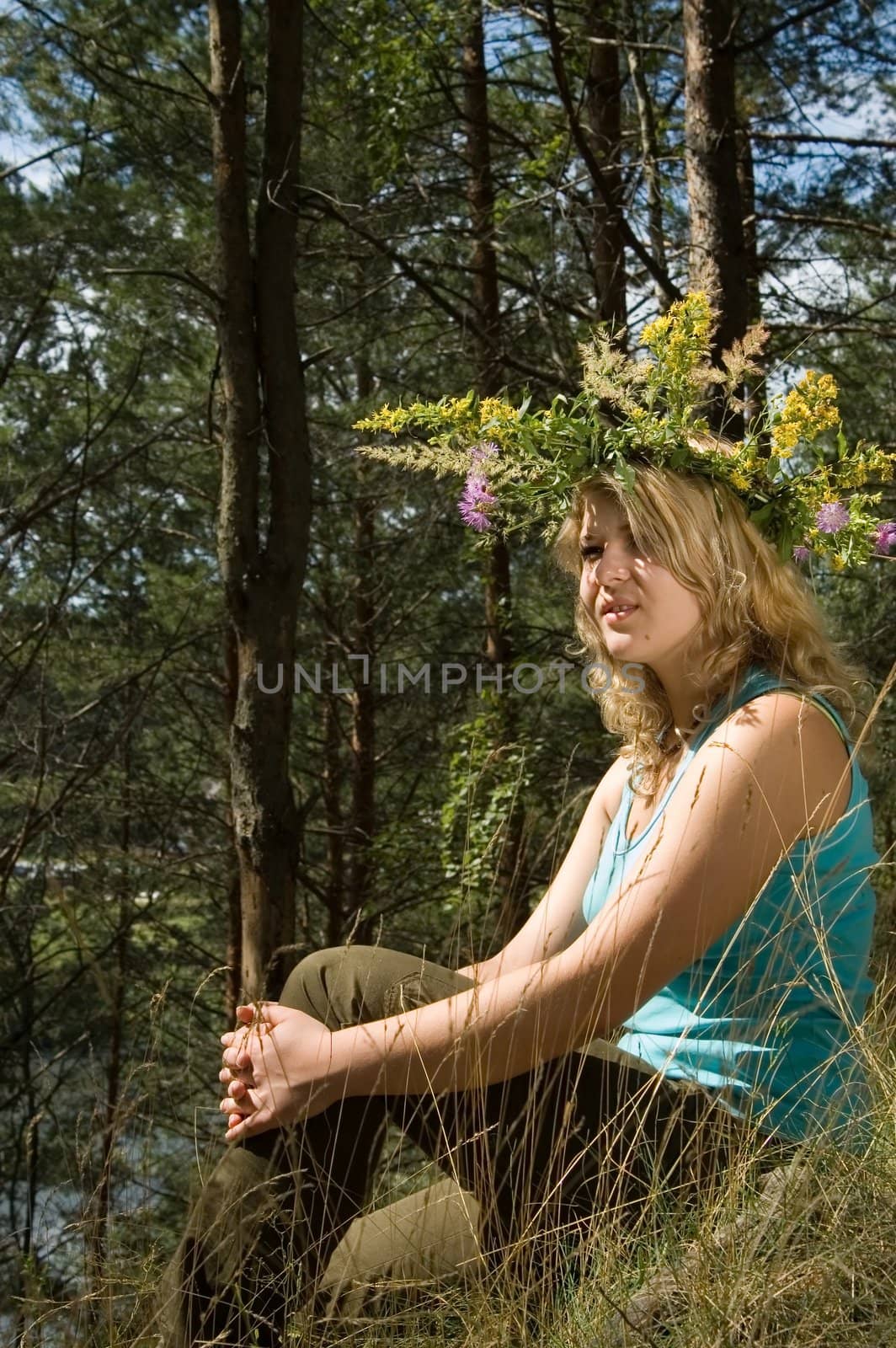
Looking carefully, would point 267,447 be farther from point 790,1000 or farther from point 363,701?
point 363,701

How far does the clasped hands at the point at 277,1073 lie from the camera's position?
56.9 inches

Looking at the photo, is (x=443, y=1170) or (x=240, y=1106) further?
(x=443, y=1170)

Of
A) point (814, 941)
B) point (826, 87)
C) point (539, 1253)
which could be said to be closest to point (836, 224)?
point (826, 87)

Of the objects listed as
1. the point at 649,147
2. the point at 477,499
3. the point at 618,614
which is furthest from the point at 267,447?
the point at 618,614

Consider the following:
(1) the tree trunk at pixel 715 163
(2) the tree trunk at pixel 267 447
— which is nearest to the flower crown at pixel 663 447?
(1) the tree trunk at pixel 715 163

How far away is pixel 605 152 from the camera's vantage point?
19.3ft

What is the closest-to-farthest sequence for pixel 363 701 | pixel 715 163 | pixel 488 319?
pixel 715 163 → pixel 488 319 → pixel 363 701

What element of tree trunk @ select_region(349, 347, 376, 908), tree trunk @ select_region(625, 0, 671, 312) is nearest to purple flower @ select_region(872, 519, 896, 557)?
tree trunk @ select_region(625, 0, 671, 312)

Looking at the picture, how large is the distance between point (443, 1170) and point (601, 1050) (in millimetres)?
257

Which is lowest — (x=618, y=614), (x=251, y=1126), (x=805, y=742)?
(x=251, y=1126)

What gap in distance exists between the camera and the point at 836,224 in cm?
571

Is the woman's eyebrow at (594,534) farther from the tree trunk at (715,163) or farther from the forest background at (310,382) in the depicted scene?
the tree trunk at (715,163)

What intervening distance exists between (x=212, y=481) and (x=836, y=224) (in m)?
4.28

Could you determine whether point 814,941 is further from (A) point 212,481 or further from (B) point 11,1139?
(A) point 212,481
